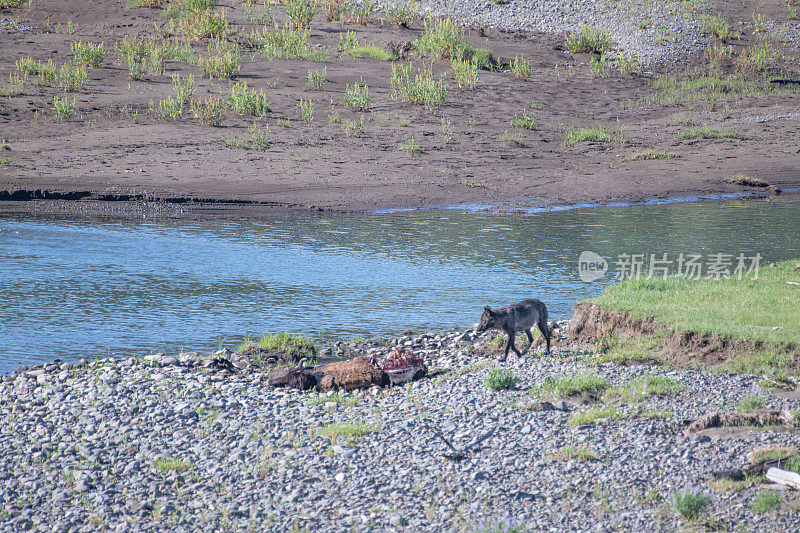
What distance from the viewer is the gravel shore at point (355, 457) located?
18.9 ft

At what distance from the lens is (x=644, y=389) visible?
25.7 feet

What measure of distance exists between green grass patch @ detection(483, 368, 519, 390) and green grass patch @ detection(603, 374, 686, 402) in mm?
962

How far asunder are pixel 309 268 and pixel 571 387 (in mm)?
8012

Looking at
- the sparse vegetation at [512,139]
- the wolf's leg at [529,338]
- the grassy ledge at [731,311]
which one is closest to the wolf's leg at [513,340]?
the wolf's leg at [529,338]

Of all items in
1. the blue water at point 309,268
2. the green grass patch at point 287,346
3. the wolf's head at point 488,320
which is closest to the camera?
the wolf's head at point 488,320

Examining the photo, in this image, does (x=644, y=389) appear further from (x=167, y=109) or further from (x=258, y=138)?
(x=167, y=109)

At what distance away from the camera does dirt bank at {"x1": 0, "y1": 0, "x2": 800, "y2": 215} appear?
814 inches

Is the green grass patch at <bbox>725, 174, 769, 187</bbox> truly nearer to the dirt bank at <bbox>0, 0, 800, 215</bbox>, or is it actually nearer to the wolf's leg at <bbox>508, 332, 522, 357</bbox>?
the dirt bank at <bbox>0, 0, 800, 215</bbox>

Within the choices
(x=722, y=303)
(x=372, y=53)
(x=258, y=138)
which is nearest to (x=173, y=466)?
(x=722, y=303)

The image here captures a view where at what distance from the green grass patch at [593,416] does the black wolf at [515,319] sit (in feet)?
6.95

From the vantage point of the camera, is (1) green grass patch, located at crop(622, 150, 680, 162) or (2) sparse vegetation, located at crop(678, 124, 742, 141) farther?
(2) sparse vegetation, located at crop(678, 124, 742, 141)

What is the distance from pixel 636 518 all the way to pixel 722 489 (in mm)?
731

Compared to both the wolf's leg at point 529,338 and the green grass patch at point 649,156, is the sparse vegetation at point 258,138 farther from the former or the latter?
the wolf's leg at point 529,338

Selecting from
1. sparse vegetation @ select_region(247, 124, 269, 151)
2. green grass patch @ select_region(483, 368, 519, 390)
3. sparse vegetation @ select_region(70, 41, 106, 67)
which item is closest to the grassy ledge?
green grass patch @ select_region(483, 368, 519, 390)
